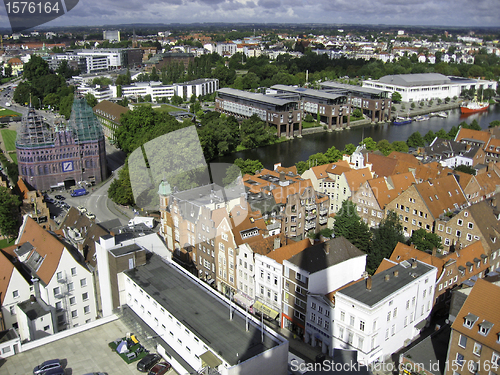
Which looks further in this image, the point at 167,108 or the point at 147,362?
the point at 167,108

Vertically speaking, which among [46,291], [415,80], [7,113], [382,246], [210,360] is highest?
[415,80]

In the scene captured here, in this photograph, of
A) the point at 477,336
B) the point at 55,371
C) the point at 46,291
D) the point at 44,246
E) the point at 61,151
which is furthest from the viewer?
the point at 61,151

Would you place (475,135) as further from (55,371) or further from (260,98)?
(55,371)

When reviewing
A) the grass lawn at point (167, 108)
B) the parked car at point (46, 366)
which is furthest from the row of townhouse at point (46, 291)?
the grass lawn at point (167, 108)

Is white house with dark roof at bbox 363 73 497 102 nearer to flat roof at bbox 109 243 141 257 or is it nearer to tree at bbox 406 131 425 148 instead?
tree at bbox 406 131 425 148

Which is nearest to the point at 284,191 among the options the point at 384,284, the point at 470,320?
the point at 384,284

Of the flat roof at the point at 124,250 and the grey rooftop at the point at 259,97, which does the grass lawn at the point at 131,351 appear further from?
the grey rooftop at the point at 259,97

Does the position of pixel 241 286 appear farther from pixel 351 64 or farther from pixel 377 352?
pixel 351 64

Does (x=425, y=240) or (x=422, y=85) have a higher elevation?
(x=422, y=85)
